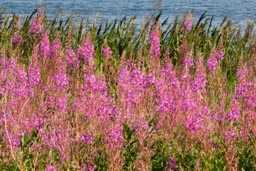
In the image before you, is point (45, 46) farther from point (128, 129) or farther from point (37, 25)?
point (128, 129)

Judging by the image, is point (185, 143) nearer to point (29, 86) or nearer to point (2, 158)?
point (2, 158)

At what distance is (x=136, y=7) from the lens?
38.0m

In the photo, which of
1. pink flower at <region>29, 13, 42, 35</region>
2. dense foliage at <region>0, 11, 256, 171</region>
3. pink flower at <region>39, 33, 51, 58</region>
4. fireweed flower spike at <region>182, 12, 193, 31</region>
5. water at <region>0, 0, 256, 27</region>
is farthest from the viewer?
water at <region>0, 0, 256, 27</region>

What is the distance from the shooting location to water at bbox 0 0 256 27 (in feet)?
109

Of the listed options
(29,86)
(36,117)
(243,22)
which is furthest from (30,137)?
(243,22)

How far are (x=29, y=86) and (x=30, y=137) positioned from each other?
3.46 feet

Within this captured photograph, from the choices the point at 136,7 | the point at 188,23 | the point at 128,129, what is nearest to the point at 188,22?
the point at 188,23

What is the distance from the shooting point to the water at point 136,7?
33094 millimetres

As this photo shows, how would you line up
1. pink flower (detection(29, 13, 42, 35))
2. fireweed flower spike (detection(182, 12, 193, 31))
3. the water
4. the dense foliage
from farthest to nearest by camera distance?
the water → fireweed flower spike (detection(182, 12, 193, 31)) → pink flower (detection(29, 13, 42, 35)) → the dense foliage

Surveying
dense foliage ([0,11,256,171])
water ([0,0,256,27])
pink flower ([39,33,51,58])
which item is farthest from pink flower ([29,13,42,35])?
water ([0,0,256,27])

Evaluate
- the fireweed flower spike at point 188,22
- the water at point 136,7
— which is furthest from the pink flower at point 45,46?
the water at point 136,7

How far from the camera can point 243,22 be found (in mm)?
27938

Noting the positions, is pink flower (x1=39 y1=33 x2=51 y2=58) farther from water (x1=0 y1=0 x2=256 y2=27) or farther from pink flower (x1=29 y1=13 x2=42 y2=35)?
water (x1=0 y1=0 x2=256 y2=27)

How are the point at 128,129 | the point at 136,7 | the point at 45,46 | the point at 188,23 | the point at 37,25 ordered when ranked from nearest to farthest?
the point at 128,129 → the point at 45,46 → the point at 37,25 → the point at 188,23 → the point at 136,7
